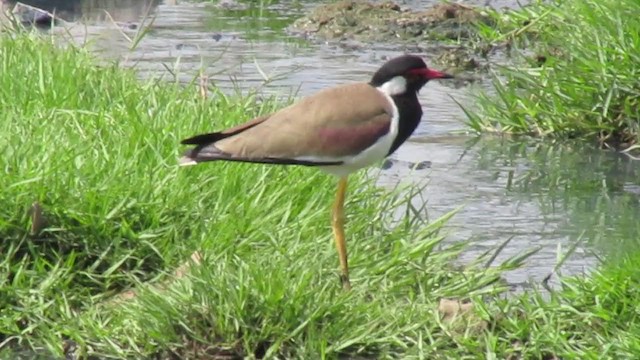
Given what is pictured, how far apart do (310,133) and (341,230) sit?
1.23 ft

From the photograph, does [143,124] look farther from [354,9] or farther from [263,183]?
[354,9]

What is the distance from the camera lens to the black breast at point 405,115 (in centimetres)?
600

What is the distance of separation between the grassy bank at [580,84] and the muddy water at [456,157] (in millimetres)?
131

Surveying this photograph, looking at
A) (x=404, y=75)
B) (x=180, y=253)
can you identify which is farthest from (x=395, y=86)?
(x=180, y=253)

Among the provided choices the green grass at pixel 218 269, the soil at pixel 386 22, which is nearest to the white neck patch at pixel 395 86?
the green grass at pixel 218 269

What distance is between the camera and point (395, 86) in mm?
6102

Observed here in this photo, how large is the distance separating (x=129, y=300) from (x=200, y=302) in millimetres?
373

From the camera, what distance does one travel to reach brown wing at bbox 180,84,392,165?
5.82m

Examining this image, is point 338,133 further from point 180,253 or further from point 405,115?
point 180,253

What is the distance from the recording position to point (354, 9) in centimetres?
1139

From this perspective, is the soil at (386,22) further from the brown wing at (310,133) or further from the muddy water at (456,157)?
the brown wing at (310,133)

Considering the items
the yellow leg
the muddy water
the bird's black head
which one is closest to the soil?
the muddy water

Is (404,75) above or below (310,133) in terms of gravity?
above

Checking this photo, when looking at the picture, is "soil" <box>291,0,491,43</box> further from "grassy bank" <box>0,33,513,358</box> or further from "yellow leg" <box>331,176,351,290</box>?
"yellow leg" <box>331,176,351,290</box>
